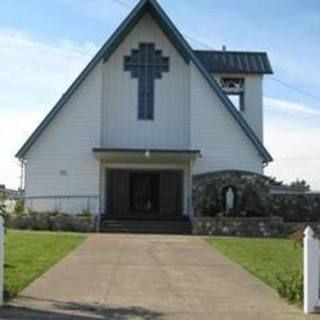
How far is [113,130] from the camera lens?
36781 mm

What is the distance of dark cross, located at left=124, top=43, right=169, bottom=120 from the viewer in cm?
3703

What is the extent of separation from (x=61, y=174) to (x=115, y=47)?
6431mm

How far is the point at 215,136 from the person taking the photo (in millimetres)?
36406

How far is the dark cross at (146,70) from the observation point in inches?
1458

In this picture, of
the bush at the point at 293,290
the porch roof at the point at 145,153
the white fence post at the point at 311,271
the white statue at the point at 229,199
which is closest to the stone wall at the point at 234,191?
the white statue at the point at 229,199

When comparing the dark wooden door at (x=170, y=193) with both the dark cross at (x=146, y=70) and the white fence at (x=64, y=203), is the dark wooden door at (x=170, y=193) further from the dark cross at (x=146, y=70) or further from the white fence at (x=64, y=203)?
the white fence at (x=64, y=203)

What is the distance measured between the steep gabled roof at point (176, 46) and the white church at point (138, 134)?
5 cm

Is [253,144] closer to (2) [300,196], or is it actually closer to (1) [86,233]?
(2) [300,196]

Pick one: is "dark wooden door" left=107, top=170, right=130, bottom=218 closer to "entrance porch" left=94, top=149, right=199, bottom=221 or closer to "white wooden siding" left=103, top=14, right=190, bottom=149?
"entrance porch" left=94, top=149, right=199, bottom=221

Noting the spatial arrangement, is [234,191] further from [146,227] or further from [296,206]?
[146,227]

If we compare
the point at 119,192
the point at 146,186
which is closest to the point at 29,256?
the point at 119,192

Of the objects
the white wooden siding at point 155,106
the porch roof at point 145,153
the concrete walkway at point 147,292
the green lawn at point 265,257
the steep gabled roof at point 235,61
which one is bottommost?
the concrete walkway at point 147,292

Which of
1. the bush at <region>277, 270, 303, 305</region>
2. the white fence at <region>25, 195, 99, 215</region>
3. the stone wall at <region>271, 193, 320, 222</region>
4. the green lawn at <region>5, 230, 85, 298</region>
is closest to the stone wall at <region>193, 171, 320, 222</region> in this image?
the stone wall at <region>271, 193, 320, 222</region>

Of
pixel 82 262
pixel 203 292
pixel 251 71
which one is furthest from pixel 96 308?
pixel 251 71
